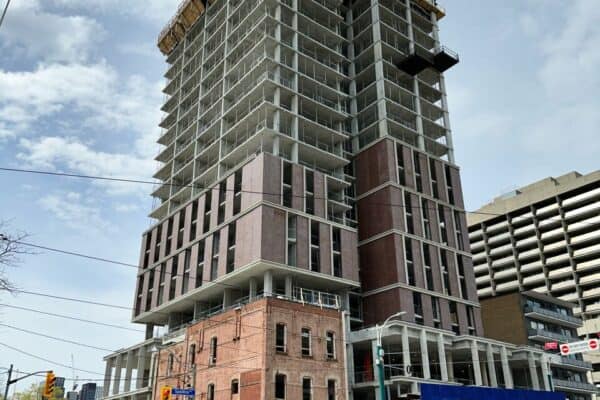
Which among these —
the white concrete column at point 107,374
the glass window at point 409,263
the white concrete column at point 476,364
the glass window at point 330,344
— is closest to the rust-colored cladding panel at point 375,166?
the glass window at point 409,263

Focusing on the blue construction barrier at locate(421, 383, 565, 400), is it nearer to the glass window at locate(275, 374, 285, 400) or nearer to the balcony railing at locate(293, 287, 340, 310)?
the glass window at locate(275, 374, 285, 400)

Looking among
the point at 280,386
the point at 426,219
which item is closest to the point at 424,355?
the point at 280,386

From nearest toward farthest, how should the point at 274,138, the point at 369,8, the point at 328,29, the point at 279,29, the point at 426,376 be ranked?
1. the point at 426,376
2. the point at 274,138
3. the point at 279,29
4. the point at 328,29
5. the point at 369,8

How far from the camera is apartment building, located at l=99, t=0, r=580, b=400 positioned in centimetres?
5050

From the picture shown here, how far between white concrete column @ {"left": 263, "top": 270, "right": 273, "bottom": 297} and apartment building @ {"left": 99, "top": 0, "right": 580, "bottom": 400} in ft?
0.43

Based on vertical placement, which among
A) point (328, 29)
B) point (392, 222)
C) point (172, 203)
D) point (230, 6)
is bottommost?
point (392, 222)

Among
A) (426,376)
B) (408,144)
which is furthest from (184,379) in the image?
(408,144)

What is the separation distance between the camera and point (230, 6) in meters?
76.2

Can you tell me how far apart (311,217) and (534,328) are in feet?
147

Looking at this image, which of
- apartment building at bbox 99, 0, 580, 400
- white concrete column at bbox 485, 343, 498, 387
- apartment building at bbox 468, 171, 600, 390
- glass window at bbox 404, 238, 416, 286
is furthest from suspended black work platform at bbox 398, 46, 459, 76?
apartment building at bbox 468, 171, 600, 390

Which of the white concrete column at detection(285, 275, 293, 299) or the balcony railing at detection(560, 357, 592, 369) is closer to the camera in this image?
the white concrete column at detection(285, 275, 293, 299)

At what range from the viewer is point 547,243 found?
11538cm

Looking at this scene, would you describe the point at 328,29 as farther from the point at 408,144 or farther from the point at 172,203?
the point at 172,203

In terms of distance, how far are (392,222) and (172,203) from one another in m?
30.8
